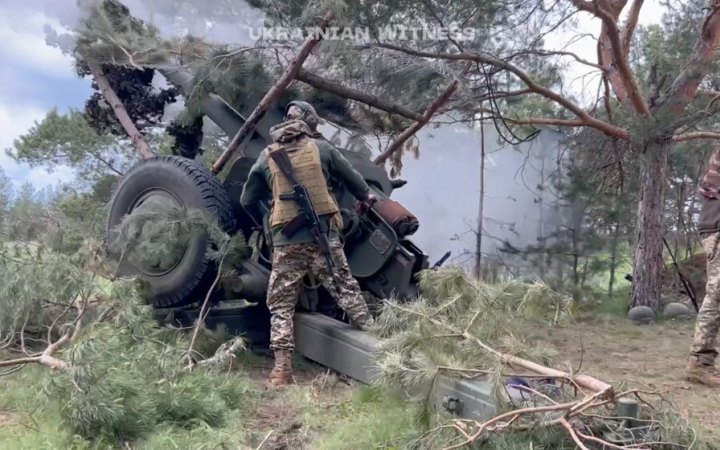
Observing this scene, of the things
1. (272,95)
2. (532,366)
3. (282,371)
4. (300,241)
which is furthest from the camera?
(272,95)

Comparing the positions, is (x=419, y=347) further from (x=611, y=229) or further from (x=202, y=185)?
(x=611, y=229)

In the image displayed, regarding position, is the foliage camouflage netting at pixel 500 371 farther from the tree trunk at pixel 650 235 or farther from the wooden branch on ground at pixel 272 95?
the tree trunk at pixel 650 235

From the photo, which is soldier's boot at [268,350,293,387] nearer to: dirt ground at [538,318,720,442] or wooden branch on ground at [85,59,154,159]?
dirt ground at [538,318,720,442]

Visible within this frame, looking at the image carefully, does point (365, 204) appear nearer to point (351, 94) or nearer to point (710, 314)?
point (351, 94)

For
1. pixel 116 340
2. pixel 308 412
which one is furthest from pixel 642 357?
pixel 116 340

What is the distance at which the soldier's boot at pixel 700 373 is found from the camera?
4.73m

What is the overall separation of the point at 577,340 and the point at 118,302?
4.12m

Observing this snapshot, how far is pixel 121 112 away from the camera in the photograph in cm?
623

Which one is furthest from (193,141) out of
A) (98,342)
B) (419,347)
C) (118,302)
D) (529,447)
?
(529,447)

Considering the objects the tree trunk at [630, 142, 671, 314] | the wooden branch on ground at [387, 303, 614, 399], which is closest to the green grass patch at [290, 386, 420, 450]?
the wooden branch on ground at [387, 303, 614, 399]

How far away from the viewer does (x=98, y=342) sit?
3.31 meters

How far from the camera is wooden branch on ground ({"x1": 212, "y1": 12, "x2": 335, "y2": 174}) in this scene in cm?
536

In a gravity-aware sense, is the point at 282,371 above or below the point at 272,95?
below

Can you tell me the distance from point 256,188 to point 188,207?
21.6 inches
